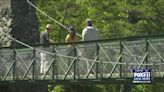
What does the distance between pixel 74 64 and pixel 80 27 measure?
10.9 m

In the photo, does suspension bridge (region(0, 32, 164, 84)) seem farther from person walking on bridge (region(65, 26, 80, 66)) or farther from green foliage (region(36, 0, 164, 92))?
green foliage (region(36, 0, 164, 92))

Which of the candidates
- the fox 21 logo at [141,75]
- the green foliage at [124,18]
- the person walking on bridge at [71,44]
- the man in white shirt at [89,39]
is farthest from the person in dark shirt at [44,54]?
the green foliage at [124,18]

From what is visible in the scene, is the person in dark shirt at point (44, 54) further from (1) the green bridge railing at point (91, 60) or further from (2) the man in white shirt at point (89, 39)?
(2) the man in white shirt at point (89, 39)

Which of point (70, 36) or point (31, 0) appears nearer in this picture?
point (70, 36)

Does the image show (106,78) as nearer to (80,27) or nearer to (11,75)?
(11,75)

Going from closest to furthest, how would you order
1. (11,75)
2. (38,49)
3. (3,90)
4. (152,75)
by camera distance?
(152,75) < (38,49) < (11,75) < (3,90)

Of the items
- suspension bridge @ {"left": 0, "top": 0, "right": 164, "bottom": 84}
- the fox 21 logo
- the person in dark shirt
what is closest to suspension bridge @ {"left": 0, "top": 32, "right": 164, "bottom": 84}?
suspension bridge @ {"left": 0, "top": 0, "right": 164, "bottom": 84}

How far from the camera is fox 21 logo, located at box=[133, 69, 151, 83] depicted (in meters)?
13.9

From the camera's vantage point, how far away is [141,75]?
14.1 meters

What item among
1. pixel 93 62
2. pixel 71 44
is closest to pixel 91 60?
pixel 93 62

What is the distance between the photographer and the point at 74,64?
16.8m

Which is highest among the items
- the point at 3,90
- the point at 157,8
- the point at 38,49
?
the point at 157,8

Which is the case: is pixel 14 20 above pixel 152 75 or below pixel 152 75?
above

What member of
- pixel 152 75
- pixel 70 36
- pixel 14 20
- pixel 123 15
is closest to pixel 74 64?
pixel 70 36
